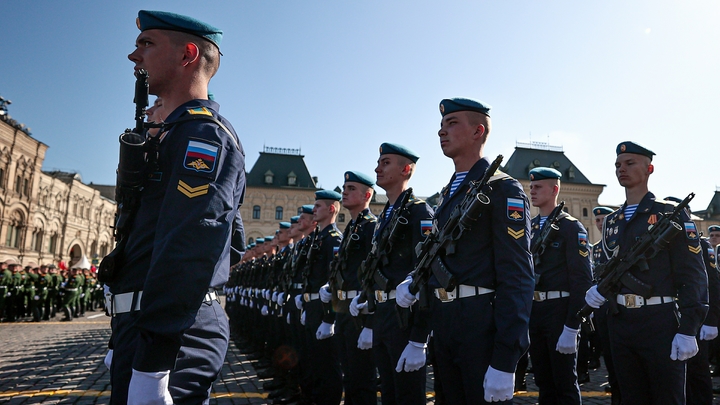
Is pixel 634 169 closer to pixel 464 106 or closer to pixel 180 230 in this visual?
pixel 464 106

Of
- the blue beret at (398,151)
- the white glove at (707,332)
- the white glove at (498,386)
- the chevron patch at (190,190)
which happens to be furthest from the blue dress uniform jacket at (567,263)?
the chevron patch at (190,190)

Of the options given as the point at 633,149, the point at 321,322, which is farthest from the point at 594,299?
the point at 321,322

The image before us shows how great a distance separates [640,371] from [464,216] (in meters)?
2.04

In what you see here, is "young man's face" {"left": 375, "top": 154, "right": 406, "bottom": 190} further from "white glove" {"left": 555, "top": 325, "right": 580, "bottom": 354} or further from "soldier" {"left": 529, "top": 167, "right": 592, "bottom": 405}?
"white glove" {"left": 555, "top": 325, "right": 580, "bottom": 354}

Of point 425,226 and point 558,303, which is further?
point 558,303

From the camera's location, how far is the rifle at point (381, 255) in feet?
13.1

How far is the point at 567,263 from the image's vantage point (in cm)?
509

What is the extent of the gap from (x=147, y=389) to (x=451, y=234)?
6.22 ft

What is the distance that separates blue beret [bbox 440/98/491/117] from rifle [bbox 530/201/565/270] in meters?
2.28

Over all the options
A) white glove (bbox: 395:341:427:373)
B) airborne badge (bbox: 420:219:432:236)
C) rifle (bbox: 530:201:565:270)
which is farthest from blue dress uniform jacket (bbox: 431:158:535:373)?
rifle (bbox: 530:201:565:270)

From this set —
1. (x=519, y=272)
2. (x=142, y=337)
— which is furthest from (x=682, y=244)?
(x=142, y=337)

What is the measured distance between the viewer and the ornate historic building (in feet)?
119

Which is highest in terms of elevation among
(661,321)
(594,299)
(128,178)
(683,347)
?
(128,178)

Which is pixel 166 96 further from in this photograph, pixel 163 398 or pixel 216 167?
pixel 163 398
